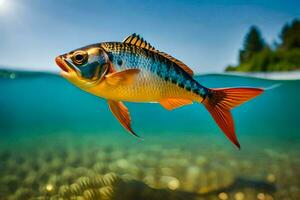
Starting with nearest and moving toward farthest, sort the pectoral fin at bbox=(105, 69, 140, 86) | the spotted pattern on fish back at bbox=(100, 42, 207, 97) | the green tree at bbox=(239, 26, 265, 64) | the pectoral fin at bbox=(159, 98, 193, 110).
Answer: the pectoral fin at bbox=(105, 69, 140, 86) → the spotted pattern on fish back at bbox=(100, 42, 207, 97) → the pectoral fin at bbox=(159, 98, 193, 110) → the green tree at bbox=(239, 26, 265, 64)

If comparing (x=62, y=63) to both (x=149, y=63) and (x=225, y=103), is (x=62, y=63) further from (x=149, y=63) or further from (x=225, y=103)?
(x=225, y=103)

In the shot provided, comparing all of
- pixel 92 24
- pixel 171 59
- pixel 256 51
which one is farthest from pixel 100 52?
pixel 256 51

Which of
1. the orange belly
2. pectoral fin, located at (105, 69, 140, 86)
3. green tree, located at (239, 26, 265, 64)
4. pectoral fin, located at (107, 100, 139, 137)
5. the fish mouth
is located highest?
green tree, located at (239, 26, 265, 64)

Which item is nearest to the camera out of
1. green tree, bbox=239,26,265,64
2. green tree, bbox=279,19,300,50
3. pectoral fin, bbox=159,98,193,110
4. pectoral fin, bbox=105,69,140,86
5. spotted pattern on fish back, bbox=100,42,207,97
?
pectoral fin, bbox=105,69,140,86

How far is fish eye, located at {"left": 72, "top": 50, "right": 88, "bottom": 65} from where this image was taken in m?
0.97

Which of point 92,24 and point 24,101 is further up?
point 92,24

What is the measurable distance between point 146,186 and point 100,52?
2146 mm

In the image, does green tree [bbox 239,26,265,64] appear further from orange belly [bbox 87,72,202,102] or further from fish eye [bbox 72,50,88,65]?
fish eye [bbox 72,50,88,65]

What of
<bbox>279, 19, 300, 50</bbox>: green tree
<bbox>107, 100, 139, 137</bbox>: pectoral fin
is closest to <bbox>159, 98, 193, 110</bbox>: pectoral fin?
<bbox>107, 100, 139, 137</bbox>: pectoral fin

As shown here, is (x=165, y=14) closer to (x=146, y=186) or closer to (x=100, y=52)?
(x=146, y=186)

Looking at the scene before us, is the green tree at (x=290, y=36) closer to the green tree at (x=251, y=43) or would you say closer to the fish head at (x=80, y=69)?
the green tree at (x=251, y=43)

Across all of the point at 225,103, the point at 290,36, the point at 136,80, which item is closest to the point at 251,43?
the point at 290,36

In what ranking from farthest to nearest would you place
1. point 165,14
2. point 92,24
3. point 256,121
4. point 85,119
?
point 85,119 → point 256,121 → point 165,14 → point 92,24

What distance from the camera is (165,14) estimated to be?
9.64ft
